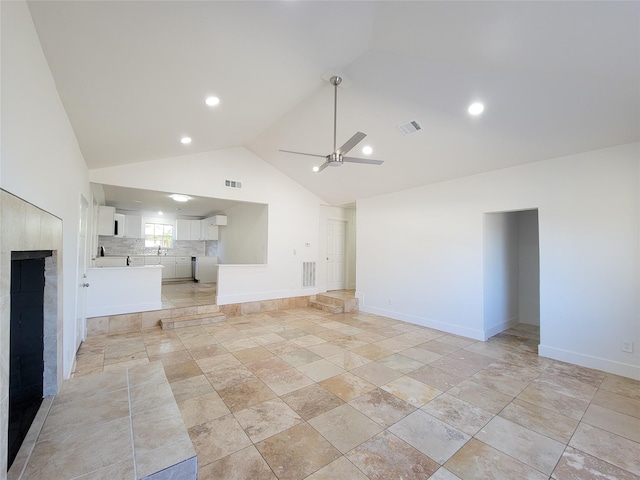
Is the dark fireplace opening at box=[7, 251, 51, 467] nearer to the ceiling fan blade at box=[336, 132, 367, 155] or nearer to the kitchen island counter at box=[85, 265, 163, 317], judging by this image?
the ceiling fan blade at box=[336, 132, 367, 155]

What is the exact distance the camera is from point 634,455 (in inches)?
80.7

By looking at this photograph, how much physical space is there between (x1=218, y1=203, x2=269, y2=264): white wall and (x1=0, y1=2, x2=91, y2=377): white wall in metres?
4.19

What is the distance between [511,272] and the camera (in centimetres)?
536

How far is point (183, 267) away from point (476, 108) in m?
8.89

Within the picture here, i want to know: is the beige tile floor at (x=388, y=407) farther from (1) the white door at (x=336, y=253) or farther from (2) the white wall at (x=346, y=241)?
(1) the white door at (x=336, y=253)

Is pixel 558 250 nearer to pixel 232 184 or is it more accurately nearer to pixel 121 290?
pixel 232 184

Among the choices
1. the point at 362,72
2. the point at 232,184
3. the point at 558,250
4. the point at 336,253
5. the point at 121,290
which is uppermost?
the point at 362,72

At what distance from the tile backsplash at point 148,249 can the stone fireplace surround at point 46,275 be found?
7.55 metres

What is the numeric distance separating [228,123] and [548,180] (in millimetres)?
4571

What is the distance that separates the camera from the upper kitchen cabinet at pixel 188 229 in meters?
9.14

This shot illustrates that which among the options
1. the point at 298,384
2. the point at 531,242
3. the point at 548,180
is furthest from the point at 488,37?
the point at 531,242

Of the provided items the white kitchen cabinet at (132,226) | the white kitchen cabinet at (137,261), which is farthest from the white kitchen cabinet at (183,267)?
the white kitchen cabinet at (132,226)

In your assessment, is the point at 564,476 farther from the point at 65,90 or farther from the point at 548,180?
the point at 65,90

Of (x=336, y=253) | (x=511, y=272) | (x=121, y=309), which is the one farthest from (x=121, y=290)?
(x=511, y=272)
